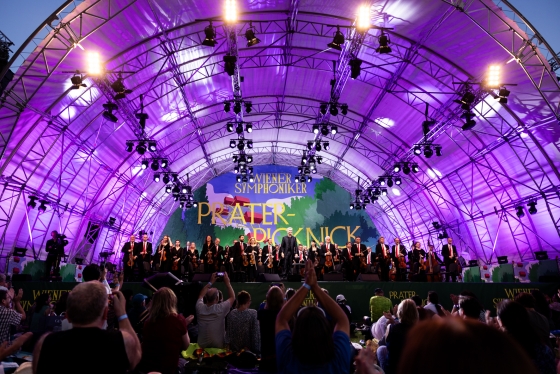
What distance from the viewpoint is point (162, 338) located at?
3.36m

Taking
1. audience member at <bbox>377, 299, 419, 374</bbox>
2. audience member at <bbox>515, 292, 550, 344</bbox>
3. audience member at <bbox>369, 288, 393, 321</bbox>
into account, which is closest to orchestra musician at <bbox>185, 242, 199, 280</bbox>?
audience member at <bbox>369, 288, 393, 321</bbox>

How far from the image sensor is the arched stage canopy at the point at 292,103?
1166 centimetres

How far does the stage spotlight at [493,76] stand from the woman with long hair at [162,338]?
11.8m

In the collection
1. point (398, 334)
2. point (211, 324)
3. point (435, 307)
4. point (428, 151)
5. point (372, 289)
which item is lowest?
point (398, 334)

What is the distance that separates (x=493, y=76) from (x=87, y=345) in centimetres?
1293

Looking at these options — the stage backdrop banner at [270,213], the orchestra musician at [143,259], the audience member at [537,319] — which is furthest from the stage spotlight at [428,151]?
the audience member at [537,319]

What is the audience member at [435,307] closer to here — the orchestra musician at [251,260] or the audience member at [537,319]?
the audience member at [537,319]

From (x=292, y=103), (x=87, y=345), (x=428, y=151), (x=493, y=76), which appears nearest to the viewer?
(x=87, y=345)

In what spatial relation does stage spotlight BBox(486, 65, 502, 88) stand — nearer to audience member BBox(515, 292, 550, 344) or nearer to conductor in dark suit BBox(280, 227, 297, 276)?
conductor in dark suit BBox(280, 227, 297, 276)

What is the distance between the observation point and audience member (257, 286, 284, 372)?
12.1 ft

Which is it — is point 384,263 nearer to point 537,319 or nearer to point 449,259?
point 449,259

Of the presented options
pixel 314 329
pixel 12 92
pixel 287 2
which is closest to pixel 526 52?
pixel 287 2

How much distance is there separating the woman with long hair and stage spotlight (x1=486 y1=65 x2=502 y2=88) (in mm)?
11780

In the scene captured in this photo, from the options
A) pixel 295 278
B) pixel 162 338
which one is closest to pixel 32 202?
pixel 295 278
